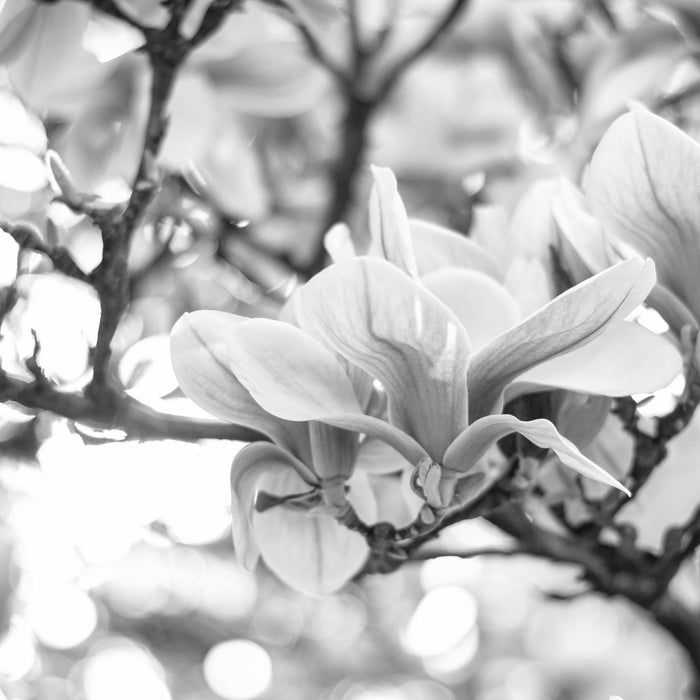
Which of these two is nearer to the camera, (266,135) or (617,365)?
(617,365)

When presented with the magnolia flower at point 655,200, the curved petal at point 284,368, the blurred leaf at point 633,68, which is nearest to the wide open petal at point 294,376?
the curved petal at point 284,368

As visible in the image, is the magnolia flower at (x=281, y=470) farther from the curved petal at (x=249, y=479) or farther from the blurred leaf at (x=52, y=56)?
the blurred leaf at (x=52, y=56)

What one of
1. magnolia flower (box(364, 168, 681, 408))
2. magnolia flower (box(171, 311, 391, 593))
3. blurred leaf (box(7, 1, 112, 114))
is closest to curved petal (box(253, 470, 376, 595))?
magnolia flower (box(171, 311, 391, 593))

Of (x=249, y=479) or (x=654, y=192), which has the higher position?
(x=654, y=192)


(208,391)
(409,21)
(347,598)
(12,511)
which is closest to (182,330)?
(208,391)

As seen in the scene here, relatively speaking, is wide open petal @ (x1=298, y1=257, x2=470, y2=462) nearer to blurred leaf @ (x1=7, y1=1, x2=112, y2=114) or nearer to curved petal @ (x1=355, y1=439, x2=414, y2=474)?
curved petal @ (x1=355, y1=439, x2=414, y2=474)

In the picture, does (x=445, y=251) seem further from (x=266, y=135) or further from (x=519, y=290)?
(x=266, y=135)

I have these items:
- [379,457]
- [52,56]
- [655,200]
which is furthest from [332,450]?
[52,56]
